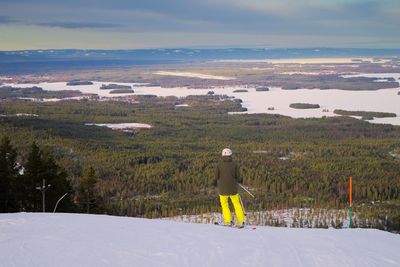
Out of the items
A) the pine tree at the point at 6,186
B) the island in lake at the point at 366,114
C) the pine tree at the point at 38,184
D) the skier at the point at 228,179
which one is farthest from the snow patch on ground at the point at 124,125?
the skier at the point at 228,179

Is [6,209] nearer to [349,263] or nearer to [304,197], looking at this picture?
[349,263]

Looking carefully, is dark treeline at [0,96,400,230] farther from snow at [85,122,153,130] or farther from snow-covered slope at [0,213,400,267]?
snow-covered slope at [0,213,400,267]

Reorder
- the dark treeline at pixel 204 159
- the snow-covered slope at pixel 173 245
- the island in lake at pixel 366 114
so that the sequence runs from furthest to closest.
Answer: the island in lake at pixel 366 114 < the dark treeline at pixel 204 159 < the snow-covered slope at pixel 173 245

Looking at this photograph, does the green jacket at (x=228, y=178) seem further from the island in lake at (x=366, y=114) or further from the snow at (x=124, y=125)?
the island in lake at (x=366, y=114)

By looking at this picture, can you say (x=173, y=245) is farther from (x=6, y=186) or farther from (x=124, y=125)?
(x=124, y=125)

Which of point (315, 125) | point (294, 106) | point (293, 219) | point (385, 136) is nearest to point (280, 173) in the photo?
point (293, 219)

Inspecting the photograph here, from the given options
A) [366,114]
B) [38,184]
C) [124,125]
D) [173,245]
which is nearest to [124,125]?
[124,125]
